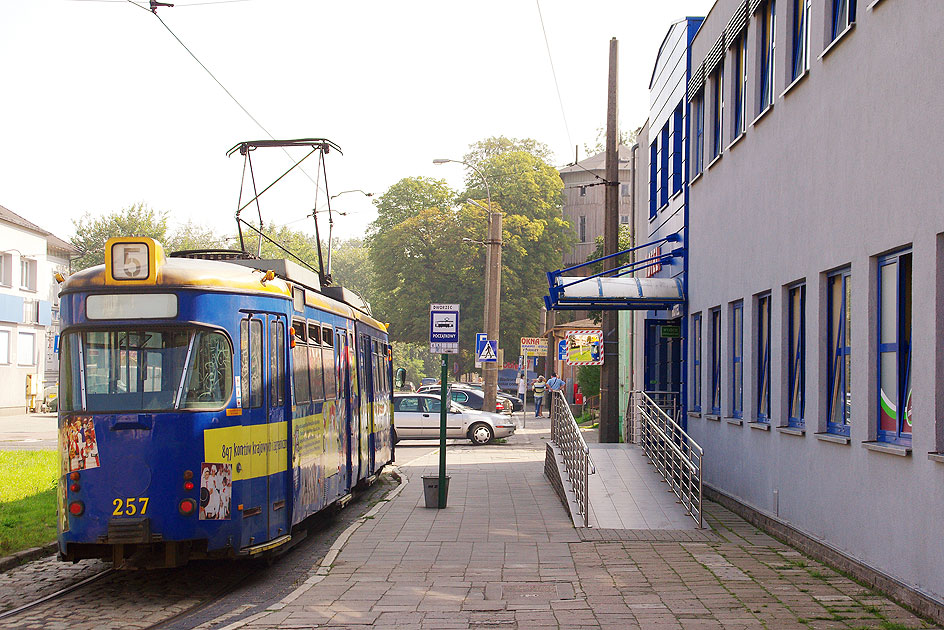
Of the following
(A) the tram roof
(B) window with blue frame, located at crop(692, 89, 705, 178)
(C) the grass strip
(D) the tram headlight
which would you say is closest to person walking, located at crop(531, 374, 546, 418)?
(C) the grass strip

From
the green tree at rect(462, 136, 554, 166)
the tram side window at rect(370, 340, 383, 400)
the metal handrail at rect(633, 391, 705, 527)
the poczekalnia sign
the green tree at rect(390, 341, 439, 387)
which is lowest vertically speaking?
the green tree at rect(390, 341, 439, 387)

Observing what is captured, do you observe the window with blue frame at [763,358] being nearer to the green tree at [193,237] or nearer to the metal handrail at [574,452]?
the metal handrail at [574,452]

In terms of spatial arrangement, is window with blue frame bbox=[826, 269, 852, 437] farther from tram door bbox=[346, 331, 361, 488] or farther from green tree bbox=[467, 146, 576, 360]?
green tree bbox=[467, 146, 576, 360]

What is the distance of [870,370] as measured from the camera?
393 inches

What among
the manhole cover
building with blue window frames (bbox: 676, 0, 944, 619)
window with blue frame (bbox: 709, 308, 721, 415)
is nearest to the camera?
building with blue window frames (bbox: 676, 0, 944, 619)

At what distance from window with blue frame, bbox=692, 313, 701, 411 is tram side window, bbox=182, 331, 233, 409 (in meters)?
10.5

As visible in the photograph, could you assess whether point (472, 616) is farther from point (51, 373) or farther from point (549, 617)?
point (51, 373)

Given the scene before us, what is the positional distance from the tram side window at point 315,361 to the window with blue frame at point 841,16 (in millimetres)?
6310

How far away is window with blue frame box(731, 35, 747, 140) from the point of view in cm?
1597

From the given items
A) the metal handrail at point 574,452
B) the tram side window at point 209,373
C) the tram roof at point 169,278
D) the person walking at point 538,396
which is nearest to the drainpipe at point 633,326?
the metal handrail at point 574,452

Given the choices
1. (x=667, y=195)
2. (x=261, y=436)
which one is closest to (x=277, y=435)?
(x=261, y=436)

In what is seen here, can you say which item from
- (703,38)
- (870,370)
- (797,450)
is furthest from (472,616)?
(703,38)

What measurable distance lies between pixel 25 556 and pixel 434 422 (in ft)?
63.1

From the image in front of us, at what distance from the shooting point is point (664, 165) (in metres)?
23.2
